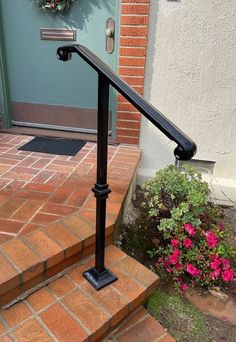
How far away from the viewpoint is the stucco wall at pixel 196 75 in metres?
2.38

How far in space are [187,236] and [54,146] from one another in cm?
151

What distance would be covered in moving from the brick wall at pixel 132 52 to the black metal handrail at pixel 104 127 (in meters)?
1.42

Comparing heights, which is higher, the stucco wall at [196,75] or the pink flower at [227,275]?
the stucco wall at [196,75]

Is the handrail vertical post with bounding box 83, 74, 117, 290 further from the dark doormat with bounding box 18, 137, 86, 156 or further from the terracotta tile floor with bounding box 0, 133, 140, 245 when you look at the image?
the dark doormat with bounding box 18, 137, 86, 156

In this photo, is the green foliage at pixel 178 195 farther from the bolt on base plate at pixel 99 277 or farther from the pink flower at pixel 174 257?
the bolt on base plate at pixel 99 277

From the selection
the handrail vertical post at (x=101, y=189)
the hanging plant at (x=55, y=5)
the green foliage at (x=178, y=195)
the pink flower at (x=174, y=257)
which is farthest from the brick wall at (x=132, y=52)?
the handrail vertical post at (x=101, y=189)

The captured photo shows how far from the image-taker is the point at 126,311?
4.73ft

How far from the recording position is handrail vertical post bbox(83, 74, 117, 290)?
1.19 metres

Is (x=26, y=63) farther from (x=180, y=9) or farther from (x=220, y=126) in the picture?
(x=220, y=126)

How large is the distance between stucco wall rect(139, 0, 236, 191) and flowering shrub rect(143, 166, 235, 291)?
22.9 inches

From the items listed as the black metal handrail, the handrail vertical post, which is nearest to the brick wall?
the black metal handrail

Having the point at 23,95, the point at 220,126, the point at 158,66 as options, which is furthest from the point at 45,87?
the point at 220,126

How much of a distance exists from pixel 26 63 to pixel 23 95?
0.32 metres

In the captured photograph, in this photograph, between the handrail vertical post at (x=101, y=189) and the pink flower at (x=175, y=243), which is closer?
the handrail vertical post at (x=101, y=189)
